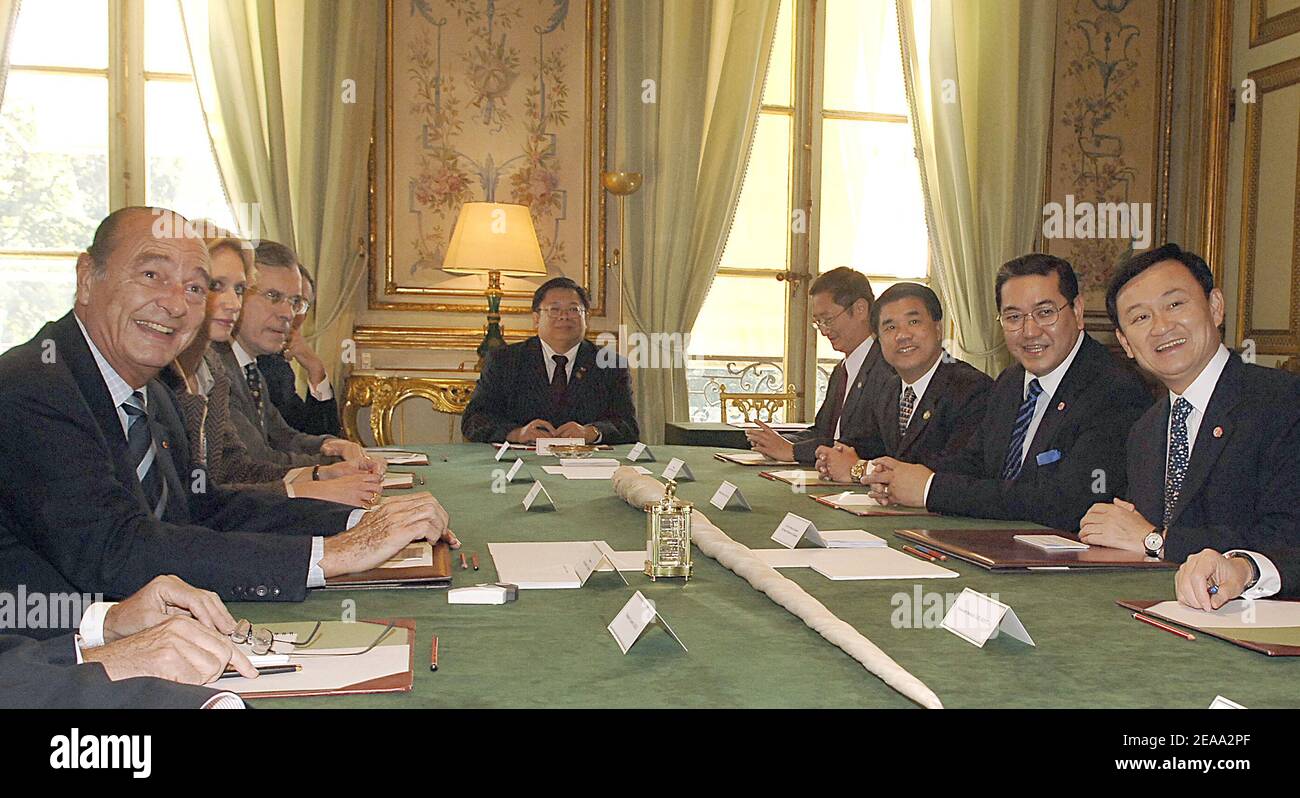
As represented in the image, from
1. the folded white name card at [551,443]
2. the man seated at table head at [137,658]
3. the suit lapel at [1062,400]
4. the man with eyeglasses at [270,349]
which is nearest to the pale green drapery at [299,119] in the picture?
the man with eyeglasses at [270,349]

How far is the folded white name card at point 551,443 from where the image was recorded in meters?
4.67

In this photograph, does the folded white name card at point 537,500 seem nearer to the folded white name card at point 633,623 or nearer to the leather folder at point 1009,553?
the leather folder at point 1009,553

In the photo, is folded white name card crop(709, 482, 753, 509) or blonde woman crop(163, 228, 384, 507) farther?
folded white name card crop(709, 482, 753, 509)

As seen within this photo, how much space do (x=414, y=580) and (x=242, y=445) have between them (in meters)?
1.76

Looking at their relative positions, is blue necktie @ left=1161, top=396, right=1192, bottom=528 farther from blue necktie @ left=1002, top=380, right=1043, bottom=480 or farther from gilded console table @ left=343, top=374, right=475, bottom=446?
gilded console table @ left=343, top=374, right=475, bottom=446

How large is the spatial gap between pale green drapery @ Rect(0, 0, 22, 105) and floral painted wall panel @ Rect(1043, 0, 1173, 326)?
6003 millimetres

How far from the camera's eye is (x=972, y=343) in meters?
7.21

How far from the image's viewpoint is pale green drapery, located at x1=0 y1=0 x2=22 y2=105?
5816mm

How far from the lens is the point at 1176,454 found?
2732 millimetres

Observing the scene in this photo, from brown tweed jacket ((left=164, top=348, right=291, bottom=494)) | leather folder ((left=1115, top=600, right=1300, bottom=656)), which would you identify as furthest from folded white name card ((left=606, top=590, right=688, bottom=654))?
brown tweed jacket ((left=164, top=348, right=291, bottom=494))

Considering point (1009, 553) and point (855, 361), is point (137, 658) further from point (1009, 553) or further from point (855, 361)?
point (855, 361)

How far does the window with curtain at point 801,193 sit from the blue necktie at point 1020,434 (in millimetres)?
3716

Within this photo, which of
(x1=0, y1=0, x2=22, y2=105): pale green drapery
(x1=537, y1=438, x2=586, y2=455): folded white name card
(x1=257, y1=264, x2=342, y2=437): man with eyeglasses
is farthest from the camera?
(x1=0, y1=0, x2=22, y2=105): pale green drapery
